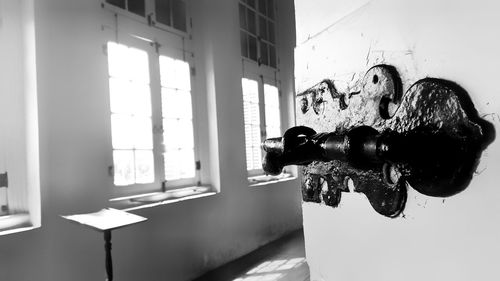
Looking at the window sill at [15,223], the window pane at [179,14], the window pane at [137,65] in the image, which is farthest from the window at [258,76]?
the window sill at [15,223]

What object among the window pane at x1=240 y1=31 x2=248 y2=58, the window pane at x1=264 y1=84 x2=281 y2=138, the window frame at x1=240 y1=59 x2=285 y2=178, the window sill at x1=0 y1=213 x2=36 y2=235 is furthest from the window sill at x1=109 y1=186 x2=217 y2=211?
the window pane at x1=240 y1=31 x2=248 y2=58

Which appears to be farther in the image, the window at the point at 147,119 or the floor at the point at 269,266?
the floor at the point at 269,266

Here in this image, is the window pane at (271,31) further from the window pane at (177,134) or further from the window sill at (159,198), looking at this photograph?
the window sill at (159,198)

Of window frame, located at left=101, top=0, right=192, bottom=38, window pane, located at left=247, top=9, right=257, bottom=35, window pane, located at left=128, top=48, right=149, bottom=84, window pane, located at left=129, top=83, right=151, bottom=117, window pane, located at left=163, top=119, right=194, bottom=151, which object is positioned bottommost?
window pane, located at left=163, top=119, right=194, bottom=151

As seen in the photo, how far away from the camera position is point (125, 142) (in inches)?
112

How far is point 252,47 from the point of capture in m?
4.74

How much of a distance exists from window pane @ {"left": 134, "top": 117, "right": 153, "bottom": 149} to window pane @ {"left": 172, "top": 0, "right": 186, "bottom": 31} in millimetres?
1046

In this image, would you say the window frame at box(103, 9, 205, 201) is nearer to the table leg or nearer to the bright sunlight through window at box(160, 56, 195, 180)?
the bright sunlight through window at box(160, 56, 195, 180)

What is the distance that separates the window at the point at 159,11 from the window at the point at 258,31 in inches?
42.8

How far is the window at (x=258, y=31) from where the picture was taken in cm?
459

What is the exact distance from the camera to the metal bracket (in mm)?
242

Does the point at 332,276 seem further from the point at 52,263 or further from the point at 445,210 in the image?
the point at 52,263

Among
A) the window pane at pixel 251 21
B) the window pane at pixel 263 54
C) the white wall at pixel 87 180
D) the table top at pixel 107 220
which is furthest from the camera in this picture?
the window pane at pixel 263 54

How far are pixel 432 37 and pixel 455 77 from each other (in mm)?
37
